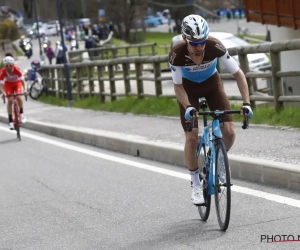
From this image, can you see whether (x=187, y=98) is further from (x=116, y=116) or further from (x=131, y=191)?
(x=116, y=116)

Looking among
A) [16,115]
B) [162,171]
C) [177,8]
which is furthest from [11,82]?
[177,8]

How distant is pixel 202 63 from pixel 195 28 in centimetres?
54

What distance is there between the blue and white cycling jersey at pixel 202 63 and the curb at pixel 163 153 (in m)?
1.71

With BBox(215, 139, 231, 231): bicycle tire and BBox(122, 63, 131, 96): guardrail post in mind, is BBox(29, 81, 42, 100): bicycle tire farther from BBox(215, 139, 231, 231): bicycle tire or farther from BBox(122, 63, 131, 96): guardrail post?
BBox(215, 139, 231, 231): bicycle tire

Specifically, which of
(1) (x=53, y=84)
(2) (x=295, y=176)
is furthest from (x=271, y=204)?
(1) (x=53, y=84)

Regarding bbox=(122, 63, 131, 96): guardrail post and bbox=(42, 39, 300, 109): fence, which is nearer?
bbox=(42, 39, 300, 109): fence

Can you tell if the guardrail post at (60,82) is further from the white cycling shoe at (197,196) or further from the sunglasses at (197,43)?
the sunglasses at (197,43)

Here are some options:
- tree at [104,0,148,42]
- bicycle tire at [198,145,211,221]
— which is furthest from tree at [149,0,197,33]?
bicycle tire at [198,145,211,221]

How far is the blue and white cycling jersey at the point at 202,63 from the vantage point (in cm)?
802

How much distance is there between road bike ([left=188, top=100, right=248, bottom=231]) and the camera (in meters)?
7.59

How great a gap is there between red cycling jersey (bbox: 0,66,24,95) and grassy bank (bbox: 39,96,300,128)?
2545mm

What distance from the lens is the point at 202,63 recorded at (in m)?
8.12

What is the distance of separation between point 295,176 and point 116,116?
11592mm

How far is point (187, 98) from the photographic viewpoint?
26.6ft
